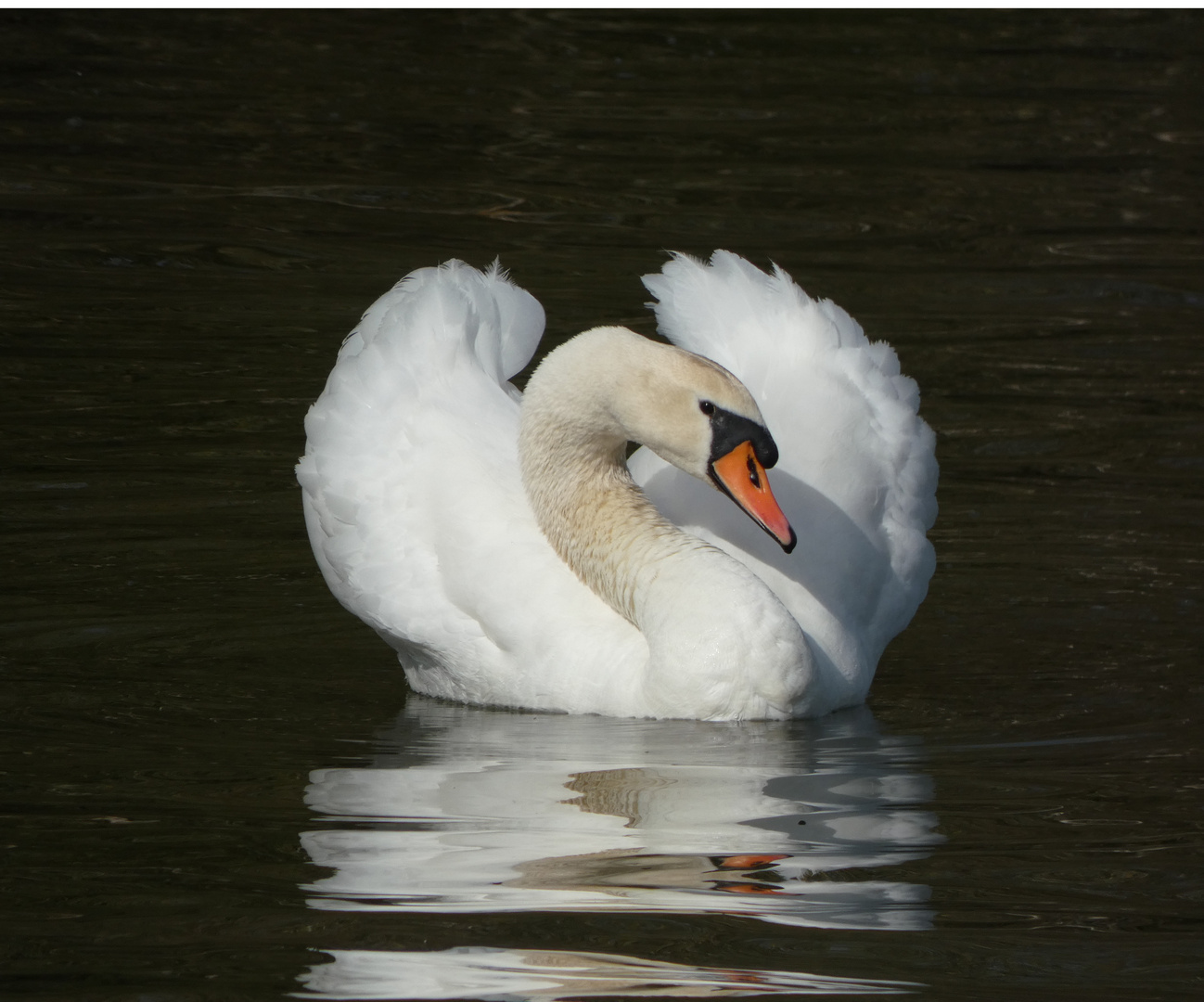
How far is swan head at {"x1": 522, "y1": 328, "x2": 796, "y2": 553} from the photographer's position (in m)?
7.02

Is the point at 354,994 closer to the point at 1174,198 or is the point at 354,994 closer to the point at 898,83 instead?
the point at 1174,198

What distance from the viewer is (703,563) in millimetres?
7242

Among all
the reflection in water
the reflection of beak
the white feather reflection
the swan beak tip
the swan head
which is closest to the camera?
the reflection in water

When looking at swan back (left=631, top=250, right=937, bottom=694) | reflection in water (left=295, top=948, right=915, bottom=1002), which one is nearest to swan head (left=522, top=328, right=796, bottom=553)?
swan back (left=631, top=250, right=937, bottom=694)

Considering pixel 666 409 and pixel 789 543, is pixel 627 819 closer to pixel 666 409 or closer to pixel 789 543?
pixel 789 543

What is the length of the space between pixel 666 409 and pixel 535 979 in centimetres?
260

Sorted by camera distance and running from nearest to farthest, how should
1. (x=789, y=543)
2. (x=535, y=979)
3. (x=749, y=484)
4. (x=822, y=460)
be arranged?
(x=535, y=979), (x=789, y=543), (x=749, y=484), (x=822, y=460)

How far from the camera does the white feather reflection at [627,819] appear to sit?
18.0 ft

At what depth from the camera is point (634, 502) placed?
7645 mm

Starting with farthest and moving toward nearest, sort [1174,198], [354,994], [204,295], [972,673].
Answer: [1174,198]
[204,295]
[972,673]
[354,994]

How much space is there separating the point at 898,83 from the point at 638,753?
12286mm

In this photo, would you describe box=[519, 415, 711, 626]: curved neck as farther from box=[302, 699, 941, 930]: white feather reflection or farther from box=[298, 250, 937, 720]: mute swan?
box=[302, 699, 941, 930]: white feather reflection

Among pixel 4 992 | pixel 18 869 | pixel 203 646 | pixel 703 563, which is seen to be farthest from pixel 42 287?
pixel 4 992

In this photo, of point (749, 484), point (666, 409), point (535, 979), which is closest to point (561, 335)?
point (666, 409)
